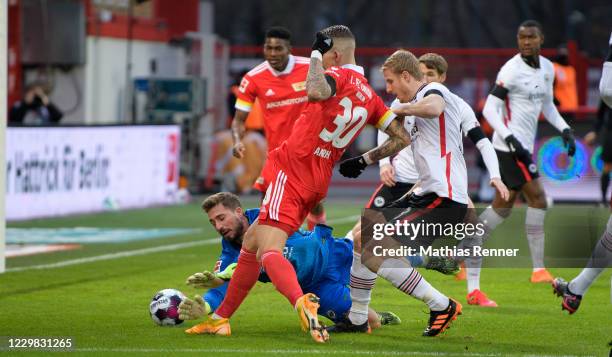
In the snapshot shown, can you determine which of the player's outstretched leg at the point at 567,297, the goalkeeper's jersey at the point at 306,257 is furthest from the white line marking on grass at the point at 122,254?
the player's outstretched leg at the point at 567,297

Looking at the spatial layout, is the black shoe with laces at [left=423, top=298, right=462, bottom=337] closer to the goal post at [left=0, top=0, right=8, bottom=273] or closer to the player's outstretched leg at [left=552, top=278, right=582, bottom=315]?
the player's outstretched leg at [left=552, top=278, right=582, bottom=315]

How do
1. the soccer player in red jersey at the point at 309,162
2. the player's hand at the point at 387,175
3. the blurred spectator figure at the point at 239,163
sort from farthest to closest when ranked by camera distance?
the blurred spectator figure at the point at 239,163
the player's hand at the point at 387,175
the soccer player in red jersey at the point at 309,162

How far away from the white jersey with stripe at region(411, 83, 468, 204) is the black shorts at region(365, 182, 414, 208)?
5.40 ft

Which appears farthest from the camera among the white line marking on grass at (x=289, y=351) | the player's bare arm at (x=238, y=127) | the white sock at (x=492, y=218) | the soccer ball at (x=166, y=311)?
the player's bare arm at (x=238, y=127)

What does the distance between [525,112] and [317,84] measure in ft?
15.4

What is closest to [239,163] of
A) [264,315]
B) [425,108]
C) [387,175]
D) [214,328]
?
[387,175]

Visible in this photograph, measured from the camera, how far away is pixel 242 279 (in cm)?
889

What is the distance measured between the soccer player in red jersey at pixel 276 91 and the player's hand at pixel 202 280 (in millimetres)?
4094

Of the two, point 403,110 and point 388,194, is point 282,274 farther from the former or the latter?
point 388,194

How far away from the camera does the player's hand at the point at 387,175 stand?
1092 cm

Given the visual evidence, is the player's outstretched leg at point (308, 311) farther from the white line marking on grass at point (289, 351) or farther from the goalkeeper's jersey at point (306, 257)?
the goalkeeper's jersey at point (306, 257)

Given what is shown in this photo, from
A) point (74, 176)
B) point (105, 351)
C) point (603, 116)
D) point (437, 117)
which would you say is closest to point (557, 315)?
point (437, 117)

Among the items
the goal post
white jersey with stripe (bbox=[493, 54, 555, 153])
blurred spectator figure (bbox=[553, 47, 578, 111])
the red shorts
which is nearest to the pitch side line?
the goal post

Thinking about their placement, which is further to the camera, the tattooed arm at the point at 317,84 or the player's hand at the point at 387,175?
the player's hand at the point at 387,175
